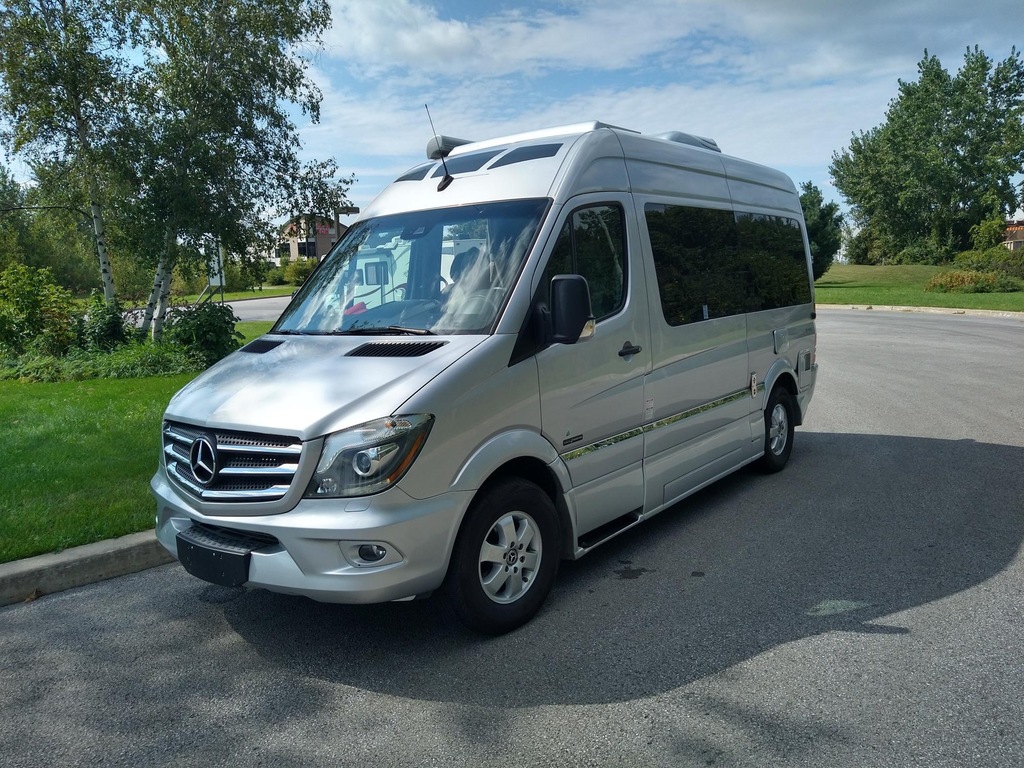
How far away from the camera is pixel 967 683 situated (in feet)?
11.3

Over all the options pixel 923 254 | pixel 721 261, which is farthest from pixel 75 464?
pixel 923 254

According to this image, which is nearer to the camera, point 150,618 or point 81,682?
point 81,682

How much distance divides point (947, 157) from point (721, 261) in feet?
217

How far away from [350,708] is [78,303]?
47.3 feet

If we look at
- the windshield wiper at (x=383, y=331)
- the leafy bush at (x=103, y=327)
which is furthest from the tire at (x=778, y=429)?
the leafy bush at (x=103, y=327)

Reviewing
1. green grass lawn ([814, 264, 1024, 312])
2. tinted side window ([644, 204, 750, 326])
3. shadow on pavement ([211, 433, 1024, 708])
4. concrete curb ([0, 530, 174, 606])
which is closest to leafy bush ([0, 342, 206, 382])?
concrete curb ([0, 530, 174, 606])

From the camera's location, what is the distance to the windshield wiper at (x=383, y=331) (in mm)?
4230

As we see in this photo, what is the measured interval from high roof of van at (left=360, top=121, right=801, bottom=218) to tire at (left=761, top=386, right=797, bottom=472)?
1904mm

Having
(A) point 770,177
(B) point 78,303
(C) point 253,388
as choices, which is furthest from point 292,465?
(B) point 78,303

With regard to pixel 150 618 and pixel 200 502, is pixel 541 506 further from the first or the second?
pixel 150 618

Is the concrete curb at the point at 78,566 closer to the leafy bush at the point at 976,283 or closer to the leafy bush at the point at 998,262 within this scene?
the leafy bush at the point at 976,283

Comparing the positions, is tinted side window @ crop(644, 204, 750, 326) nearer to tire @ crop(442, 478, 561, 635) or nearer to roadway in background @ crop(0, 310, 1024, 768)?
roadway in background @ crop(0, 310, 1024, 768)

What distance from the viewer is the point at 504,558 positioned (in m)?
4.03

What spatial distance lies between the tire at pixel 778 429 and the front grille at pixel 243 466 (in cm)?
457
